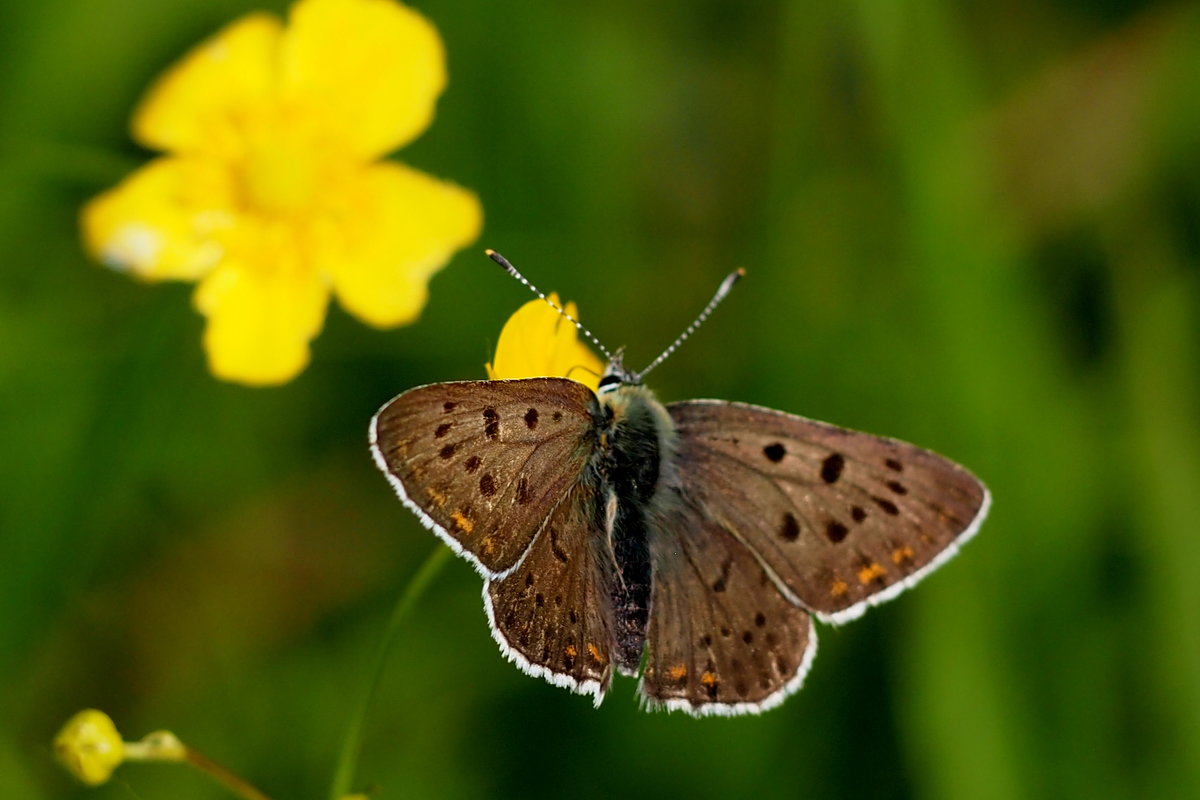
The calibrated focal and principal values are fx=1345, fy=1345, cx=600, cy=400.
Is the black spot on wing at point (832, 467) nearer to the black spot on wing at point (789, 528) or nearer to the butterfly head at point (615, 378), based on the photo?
the black spot on wing at point (789, 528)

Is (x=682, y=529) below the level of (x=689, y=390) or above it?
above

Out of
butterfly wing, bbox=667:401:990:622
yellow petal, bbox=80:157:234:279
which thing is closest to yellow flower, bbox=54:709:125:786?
butterfly wing, bbox=667:401:990:622

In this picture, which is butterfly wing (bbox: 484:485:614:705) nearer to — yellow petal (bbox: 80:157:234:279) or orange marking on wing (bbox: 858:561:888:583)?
orange marking on wing (bbox: 858:561:888:583)

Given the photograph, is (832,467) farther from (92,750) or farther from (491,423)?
(92,750)

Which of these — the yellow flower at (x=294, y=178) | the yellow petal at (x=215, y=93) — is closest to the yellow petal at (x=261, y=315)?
the yellow flower at (x=294, y=178)

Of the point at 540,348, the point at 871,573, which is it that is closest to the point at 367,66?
the point at 540,348
